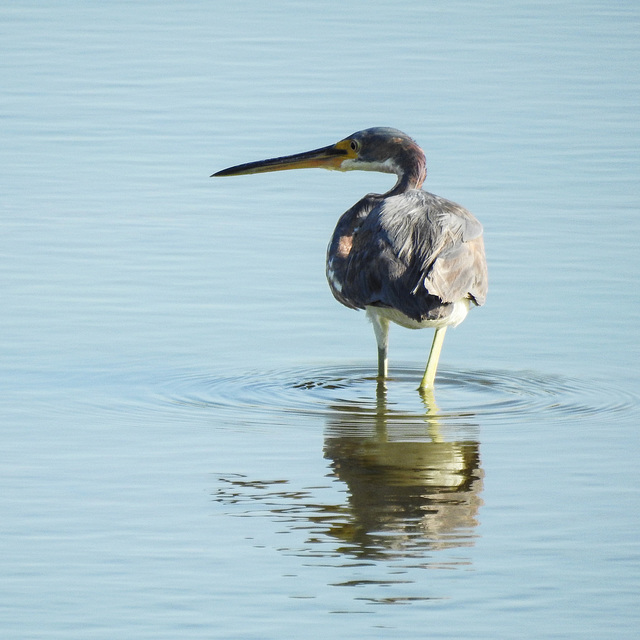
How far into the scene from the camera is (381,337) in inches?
359

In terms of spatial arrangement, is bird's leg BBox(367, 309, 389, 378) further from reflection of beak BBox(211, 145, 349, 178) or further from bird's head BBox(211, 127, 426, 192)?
reflection of beak BBox(211, 145, 349, 178)

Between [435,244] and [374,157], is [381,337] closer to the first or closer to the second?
[435,244]

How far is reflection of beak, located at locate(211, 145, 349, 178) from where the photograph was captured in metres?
10.4

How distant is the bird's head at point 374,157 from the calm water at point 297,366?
93 cm

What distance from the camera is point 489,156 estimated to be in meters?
14.6

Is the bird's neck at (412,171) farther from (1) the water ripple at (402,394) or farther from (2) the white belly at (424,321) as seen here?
(1) the water ripple at (402,394)

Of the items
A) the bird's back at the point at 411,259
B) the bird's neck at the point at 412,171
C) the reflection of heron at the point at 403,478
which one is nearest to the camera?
the reflection of heron at the point at 403,478

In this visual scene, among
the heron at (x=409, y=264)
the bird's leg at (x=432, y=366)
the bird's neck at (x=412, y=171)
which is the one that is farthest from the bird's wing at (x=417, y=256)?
the bird's neck at (x=412, y=171)

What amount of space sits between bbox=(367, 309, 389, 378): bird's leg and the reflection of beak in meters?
1.67

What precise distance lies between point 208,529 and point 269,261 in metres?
5.37

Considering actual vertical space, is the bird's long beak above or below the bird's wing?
above

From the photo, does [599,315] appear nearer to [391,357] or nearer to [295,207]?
[391,357]

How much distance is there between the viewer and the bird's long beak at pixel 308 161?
34.0 feet

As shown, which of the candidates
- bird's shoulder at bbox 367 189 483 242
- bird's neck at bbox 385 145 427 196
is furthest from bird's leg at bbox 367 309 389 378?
bird's neck at bbox 385 145 427 196
